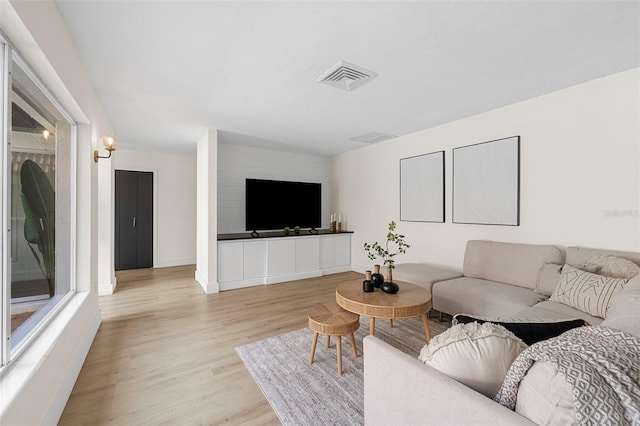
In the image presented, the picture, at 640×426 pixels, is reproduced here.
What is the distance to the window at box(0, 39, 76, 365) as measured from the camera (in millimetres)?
1312

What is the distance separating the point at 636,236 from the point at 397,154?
290 centimetres

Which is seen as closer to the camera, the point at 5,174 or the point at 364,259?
the point at 5,174

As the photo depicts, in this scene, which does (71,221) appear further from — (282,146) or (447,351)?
(282,146)

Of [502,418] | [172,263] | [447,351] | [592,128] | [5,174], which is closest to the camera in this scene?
[502,418]

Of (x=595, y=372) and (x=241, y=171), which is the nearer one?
(x=595, y=372)

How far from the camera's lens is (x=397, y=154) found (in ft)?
15.1

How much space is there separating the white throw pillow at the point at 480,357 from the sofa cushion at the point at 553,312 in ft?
4.36

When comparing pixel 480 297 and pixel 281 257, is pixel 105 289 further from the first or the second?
pixel 480 297

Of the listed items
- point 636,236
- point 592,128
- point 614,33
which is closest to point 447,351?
point 614,33

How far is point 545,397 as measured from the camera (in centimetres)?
73

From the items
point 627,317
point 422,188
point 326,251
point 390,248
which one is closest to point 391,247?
point 390,248

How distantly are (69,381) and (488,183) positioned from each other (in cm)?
427

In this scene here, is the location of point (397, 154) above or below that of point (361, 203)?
above

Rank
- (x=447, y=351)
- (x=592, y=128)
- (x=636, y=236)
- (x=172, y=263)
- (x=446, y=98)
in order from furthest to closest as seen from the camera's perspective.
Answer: (x=172, y=263), (x=446, y=98), (x=592, y=128), (x=636, y=236), (x=447, y=351)
